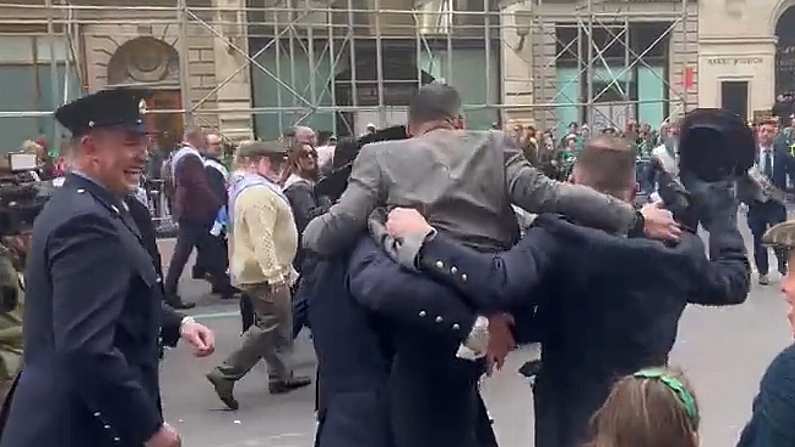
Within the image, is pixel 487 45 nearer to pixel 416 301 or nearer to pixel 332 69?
pixel 332 69

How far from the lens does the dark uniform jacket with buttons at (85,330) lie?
9.70 ft

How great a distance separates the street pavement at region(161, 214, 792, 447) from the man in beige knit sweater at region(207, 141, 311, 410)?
229 mm

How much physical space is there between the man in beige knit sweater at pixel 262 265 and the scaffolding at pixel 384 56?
40.7 feet

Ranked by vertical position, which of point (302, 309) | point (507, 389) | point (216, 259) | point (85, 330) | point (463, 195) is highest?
point (463, 195)

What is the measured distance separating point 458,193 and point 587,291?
1.54 feet

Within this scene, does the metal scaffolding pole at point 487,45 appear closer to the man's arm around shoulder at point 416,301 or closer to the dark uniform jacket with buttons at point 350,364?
the dark uniform jacket with buttons at point 350,364

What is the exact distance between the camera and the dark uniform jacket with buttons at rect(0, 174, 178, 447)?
9.70 ft

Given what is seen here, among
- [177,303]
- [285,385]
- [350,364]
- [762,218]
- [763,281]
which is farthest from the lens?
[762,218]

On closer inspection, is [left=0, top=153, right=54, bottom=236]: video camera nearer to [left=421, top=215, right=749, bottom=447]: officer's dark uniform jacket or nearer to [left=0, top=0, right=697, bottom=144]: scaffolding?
[left=421, top=215, right=749, bottom=447]: officer's dark uniform jacket

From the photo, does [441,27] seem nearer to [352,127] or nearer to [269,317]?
[352,127]

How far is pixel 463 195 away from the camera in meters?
3.29

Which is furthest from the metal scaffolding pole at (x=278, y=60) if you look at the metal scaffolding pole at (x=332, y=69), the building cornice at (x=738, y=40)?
the building cornice at (x=738, y=40)

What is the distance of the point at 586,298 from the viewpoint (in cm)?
328

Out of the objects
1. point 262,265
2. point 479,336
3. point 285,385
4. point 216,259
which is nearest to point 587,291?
point 479,336
